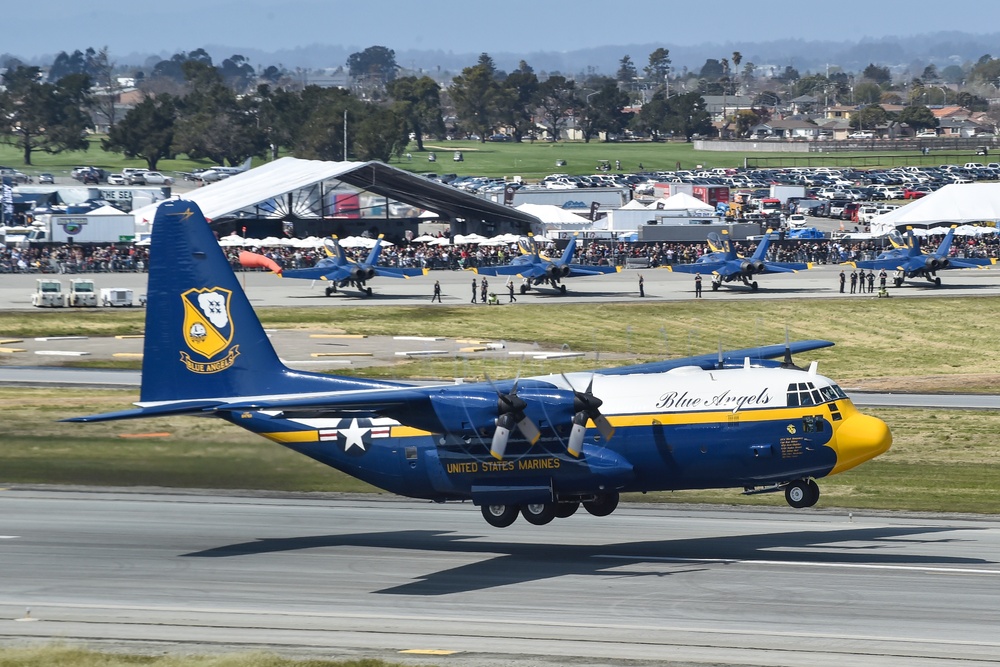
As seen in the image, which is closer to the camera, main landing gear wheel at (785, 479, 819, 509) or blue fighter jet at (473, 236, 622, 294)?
main landing gear wheel at (785, 479, 819, 509)

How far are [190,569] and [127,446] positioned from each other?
14.4 metres

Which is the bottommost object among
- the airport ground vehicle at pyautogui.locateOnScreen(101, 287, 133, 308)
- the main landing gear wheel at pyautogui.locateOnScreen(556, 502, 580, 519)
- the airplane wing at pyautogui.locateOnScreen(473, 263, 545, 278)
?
the main landing gear wheel at pyautogui.locateOnScreen(556, 502, 580, 519)

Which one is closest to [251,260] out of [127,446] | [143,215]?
[143,215]

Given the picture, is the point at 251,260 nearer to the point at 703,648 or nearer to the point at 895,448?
the point at 895,448

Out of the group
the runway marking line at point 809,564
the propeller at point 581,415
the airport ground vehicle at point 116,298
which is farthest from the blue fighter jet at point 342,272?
the propeller at point 581,415

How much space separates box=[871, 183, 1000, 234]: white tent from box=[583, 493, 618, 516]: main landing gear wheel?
110970mm

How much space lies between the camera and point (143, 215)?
135 metres

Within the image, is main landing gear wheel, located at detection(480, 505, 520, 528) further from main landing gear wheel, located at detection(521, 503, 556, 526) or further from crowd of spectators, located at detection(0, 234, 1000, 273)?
crowd of spectators, located at detection(0, 234, 1000, 273)

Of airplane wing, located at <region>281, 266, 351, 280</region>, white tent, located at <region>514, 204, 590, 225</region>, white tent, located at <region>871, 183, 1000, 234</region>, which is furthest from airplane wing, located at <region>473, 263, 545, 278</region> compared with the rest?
white tent, located at <region>871, 183, 1000, 234</region>

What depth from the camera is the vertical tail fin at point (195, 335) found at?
3306cm

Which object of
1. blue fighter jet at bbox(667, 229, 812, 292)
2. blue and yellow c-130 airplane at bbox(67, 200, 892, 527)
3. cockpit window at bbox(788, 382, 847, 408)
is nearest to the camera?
blue and yellow c-130 airplane at bbox(67, 200, 892, 527)

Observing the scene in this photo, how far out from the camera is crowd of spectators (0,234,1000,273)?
120062mm

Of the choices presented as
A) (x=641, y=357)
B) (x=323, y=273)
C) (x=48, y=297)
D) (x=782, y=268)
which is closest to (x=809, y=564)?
(x=641, y=357)

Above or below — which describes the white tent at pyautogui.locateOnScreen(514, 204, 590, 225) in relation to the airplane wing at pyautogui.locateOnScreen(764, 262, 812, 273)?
above
